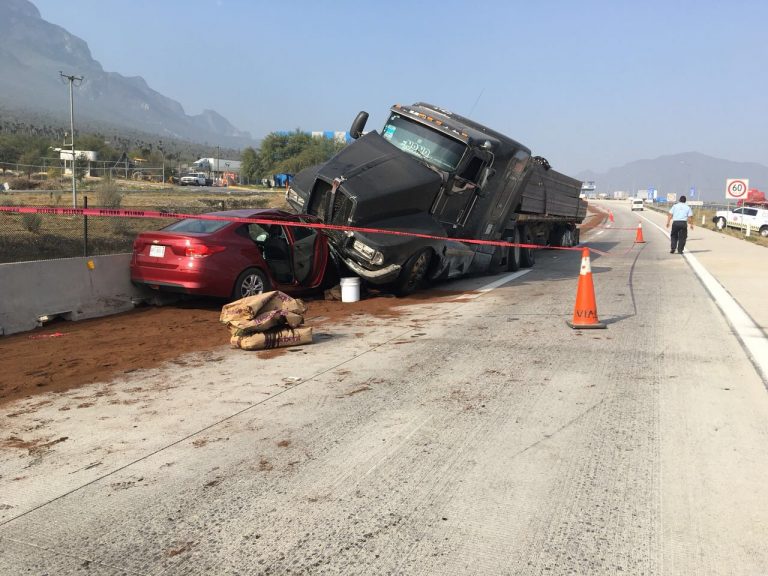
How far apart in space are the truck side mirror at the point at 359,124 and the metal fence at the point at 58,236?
7.41m

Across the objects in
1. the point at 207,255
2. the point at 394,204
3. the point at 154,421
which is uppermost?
the point at 394,204

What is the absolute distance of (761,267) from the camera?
15555 mm

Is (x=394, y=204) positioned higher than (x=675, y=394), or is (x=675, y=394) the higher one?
(x=394, y=204)

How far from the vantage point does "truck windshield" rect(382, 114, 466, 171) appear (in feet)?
38.2

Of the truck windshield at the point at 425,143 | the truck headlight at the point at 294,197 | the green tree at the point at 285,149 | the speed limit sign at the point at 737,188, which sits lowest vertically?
the truck headlight at the point at 294,197

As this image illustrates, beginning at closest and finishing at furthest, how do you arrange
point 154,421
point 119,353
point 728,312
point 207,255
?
point 154,421
point 119,353
point 207,255
point 728,312

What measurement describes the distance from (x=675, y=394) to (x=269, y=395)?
3.53 m

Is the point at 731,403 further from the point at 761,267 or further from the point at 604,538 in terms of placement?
the point at 761,267

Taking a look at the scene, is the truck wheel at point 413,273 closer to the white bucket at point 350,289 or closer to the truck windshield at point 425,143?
the white bucket at point 350,289

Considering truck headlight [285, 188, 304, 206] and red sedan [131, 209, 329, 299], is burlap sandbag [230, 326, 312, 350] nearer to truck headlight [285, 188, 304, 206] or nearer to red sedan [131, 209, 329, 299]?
red sedan [131, 209, 329, 299]

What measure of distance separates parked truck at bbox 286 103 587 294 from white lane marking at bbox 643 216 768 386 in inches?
171

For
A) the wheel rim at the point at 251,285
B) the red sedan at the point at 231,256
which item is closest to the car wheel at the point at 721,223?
the red sedan at the point at 231,256

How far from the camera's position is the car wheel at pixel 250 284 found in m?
9.23

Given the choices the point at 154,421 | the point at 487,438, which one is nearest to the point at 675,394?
the point at 487,438
